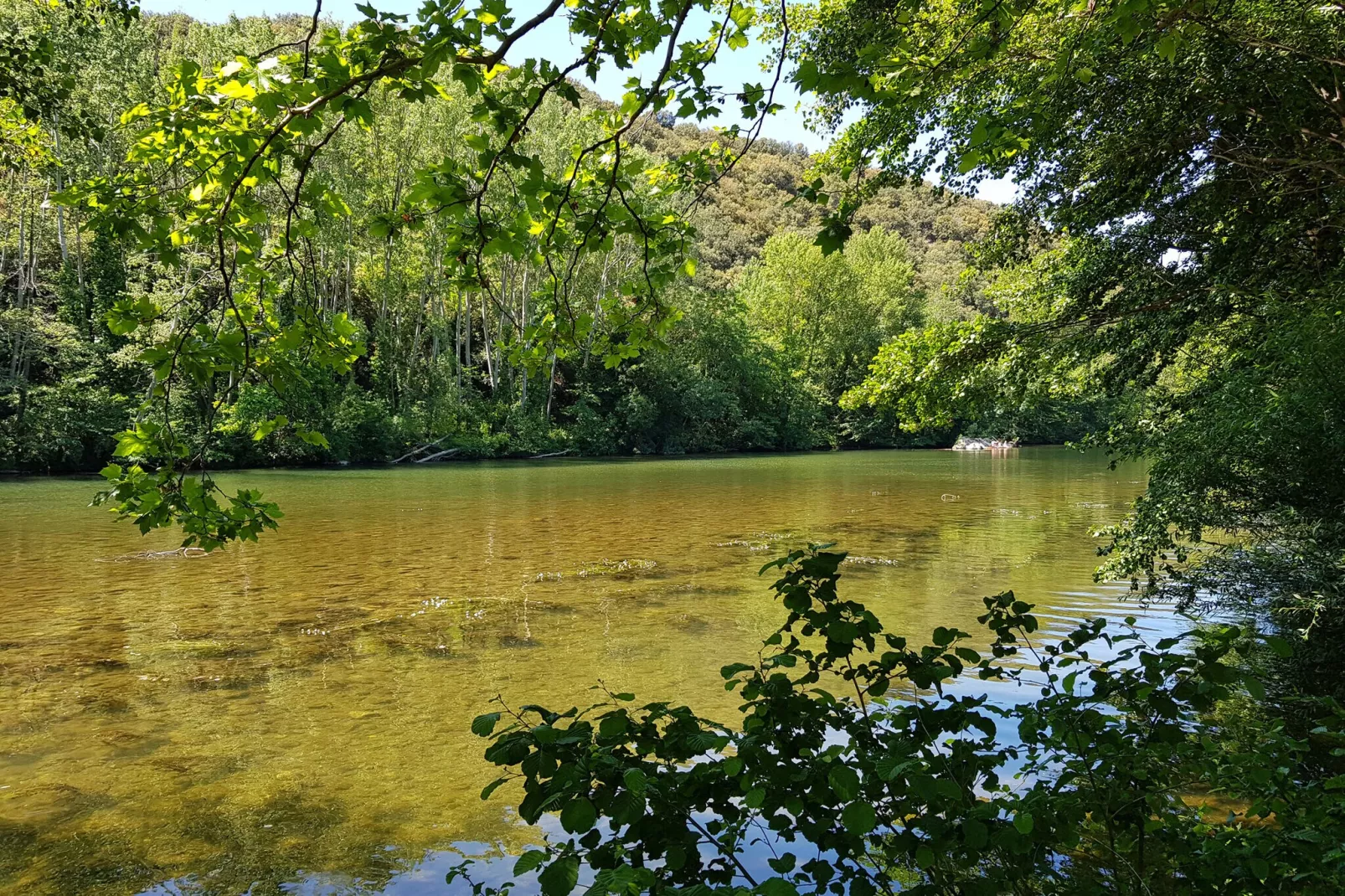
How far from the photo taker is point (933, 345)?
1040 centimetres

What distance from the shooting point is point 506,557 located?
13461 mm

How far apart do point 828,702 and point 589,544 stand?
12.3m

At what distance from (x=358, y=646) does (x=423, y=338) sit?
3608 centimetres

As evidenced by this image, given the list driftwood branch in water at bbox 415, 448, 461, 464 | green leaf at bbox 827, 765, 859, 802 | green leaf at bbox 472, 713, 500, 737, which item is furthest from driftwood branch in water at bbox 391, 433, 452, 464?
green leaf at bbox 827, 765, 859, 802

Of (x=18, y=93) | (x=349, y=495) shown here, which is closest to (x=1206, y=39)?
(x=18, y=93)

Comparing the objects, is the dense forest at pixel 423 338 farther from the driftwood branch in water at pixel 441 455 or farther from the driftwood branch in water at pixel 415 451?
the driftwood branch in water at pixel 441 455

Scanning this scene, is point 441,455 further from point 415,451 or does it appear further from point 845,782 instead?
point 845,782

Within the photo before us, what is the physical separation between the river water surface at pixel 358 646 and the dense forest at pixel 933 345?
3.03 ft

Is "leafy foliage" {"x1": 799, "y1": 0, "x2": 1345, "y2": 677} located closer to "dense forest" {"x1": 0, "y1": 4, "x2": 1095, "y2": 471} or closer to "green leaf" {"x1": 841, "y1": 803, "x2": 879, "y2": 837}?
"dense forest" {"x1": 0, "y1": 4, "x2": 1095, "y2": 471}

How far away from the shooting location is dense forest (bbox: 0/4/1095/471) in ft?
92.9

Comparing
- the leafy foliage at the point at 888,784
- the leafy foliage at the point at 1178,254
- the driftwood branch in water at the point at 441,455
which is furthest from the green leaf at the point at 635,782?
the driftwood branch in water at the point at 441,455

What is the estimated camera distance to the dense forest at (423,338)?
92.9 ft

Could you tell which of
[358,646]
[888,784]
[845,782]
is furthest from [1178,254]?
[358,646]

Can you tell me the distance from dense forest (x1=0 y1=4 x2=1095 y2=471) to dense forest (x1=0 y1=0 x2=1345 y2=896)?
95cm
